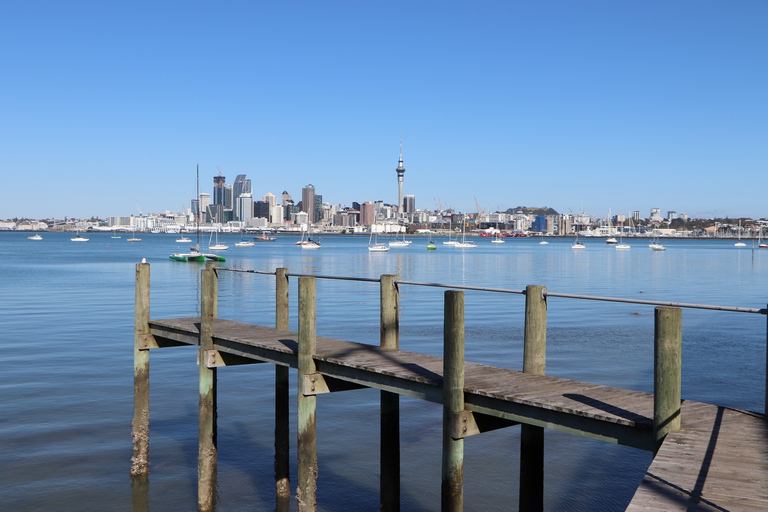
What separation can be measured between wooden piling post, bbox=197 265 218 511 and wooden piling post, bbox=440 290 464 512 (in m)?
5.33

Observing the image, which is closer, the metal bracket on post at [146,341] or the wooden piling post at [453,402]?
the wooden piling post at [453,402]

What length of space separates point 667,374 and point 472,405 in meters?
2.32

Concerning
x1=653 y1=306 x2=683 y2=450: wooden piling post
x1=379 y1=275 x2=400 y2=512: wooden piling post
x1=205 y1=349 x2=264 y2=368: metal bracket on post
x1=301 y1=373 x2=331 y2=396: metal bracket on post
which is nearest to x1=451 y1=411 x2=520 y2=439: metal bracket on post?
x1=653 y1=306 x2=683 y2=450: wooden piling post

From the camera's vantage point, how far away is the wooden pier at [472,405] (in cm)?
602

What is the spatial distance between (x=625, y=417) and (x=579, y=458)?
8.17 meters

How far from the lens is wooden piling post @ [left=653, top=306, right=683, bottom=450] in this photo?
6.83m

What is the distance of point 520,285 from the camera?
5941cm

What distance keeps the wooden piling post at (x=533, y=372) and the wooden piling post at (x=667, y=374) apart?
2224 millimetres

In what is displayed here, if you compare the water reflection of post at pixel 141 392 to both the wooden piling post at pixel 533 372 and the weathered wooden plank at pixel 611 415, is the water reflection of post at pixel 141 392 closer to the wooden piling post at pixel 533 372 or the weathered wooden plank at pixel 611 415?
the weathered wooden plank at pixel 611 415

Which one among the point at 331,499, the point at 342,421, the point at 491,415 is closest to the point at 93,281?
the point at 342,421

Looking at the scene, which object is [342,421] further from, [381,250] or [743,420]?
[381,250]

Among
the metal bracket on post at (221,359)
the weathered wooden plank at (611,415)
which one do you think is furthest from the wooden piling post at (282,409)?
the weathered wooden plank at (611,415)

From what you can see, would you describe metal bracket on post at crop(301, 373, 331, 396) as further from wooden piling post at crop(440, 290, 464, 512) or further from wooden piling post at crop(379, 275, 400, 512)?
wooden piling post at crop(440, 290, 464, 512)

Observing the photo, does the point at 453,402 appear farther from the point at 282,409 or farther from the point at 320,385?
the point at 282,409
